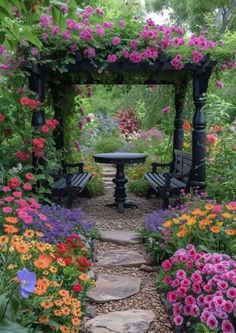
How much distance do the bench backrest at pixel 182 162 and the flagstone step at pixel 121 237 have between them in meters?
1.38

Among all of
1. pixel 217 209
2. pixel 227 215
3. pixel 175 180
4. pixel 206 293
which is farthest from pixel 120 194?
pixel 206 293

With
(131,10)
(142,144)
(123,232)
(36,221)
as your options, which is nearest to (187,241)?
(36,221)

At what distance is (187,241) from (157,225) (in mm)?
962

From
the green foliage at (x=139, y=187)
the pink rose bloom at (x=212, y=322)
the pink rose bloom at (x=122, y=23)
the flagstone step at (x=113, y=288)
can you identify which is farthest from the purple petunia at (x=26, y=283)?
the green foliage at (x=139, y=187)

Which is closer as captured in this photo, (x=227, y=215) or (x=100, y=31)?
(x=227, y=215)

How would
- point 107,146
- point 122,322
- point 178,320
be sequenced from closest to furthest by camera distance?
point 178,320
point 122,322
point 107,146

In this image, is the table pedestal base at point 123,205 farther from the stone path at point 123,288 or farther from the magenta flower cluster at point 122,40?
the magenta flower cluster at point 122,40

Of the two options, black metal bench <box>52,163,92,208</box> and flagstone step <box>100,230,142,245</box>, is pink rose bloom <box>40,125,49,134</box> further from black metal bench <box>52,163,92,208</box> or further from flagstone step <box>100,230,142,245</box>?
flagstone step <box>100,230,142,245</box>

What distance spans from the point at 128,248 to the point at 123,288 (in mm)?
1093

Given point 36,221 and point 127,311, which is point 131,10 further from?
point 127,311

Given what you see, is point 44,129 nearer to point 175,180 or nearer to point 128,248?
point 128,248

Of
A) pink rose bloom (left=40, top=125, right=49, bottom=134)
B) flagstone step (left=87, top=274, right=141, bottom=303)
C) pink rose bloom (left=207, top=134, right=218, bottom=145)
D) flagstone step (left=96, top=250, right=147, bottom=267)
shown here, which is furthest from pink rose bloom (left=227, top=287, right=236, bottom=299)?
pink rose bloom (left=207, top=134, right=218, bottom=145)

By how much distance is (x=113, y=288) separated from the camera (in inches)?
136

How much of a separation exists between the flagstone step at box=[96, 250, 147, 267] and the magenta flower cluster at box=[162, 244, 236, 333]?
1142 mm
